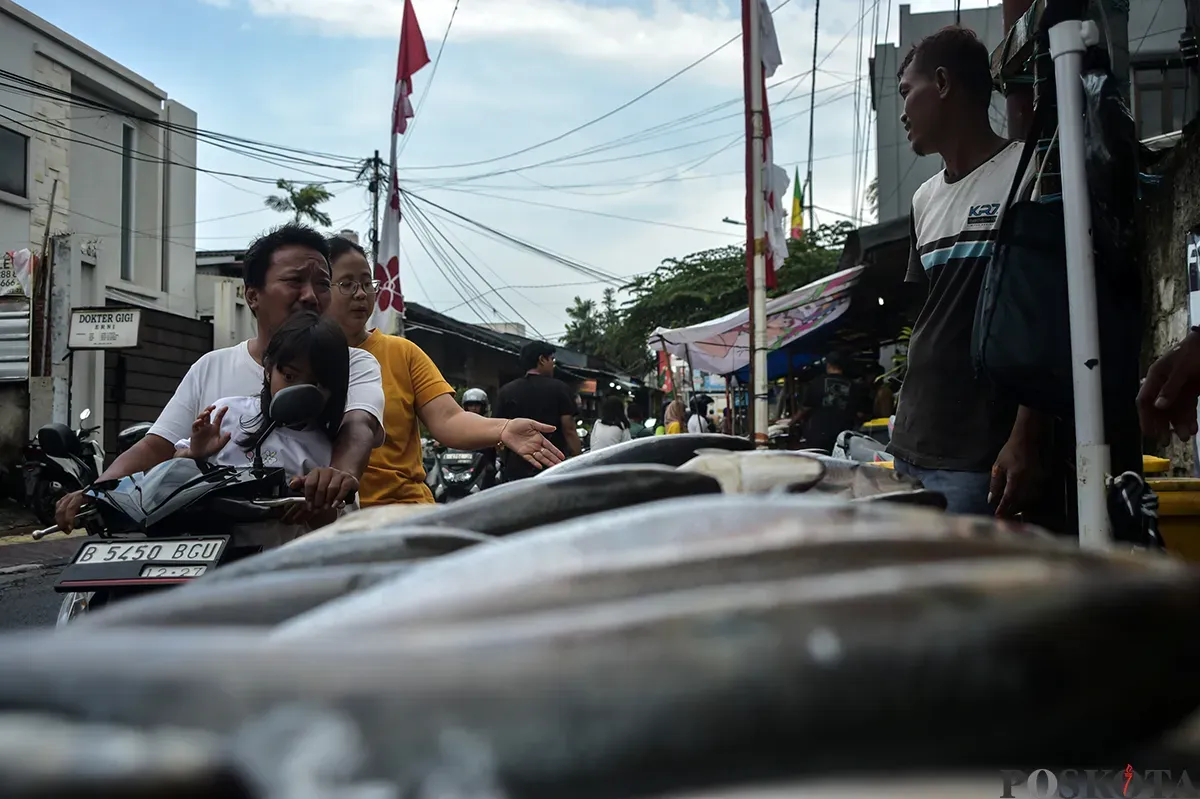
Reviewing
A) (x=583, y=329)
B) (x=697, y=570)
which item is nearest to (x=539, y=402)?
(x=697, y=570)

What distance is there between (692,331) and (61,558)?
695 cm

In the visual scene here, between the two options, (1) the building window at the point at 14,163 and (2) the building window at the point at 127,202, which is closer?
(1) the building window at the point at 14,163

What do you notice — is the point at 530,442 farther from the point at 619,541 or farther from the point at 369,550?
the point at 619,541

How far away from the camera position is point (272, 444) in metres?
2.38

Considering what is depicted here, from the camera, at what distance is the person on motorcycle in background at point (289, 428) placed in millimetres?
2295

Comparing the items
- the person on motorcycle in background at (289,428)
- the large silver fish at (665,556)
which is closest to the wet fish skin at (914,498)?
the large silver fish at (665,556)

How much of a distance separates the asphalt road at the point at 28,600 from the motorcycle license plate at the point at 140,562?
2.77 meters

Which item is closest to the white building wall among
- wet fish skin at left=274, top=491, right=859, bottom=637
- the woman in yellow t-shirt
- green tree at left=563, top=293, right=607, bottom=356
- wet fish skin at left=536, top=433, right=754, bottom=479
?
the woman in yellow t-shirt

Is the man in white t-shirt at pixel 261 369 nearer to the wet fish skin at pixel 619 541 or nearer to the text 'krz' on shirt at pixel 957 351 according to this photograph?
the text 'krz' on shirt at pixel 957 351

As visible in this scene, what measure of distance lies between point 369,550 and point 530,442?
1408 millimetres

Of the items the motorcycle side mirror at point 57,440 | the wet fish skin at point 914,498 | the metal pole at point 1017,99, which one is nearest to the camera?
the wet fish skin at point 914,498

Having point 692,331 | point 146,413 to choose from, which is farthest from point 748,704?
point 146,413

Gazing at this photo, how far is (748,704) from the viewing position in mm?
481

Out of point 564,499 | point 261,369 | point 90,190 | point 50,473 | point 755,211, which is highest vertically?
point 90,190
